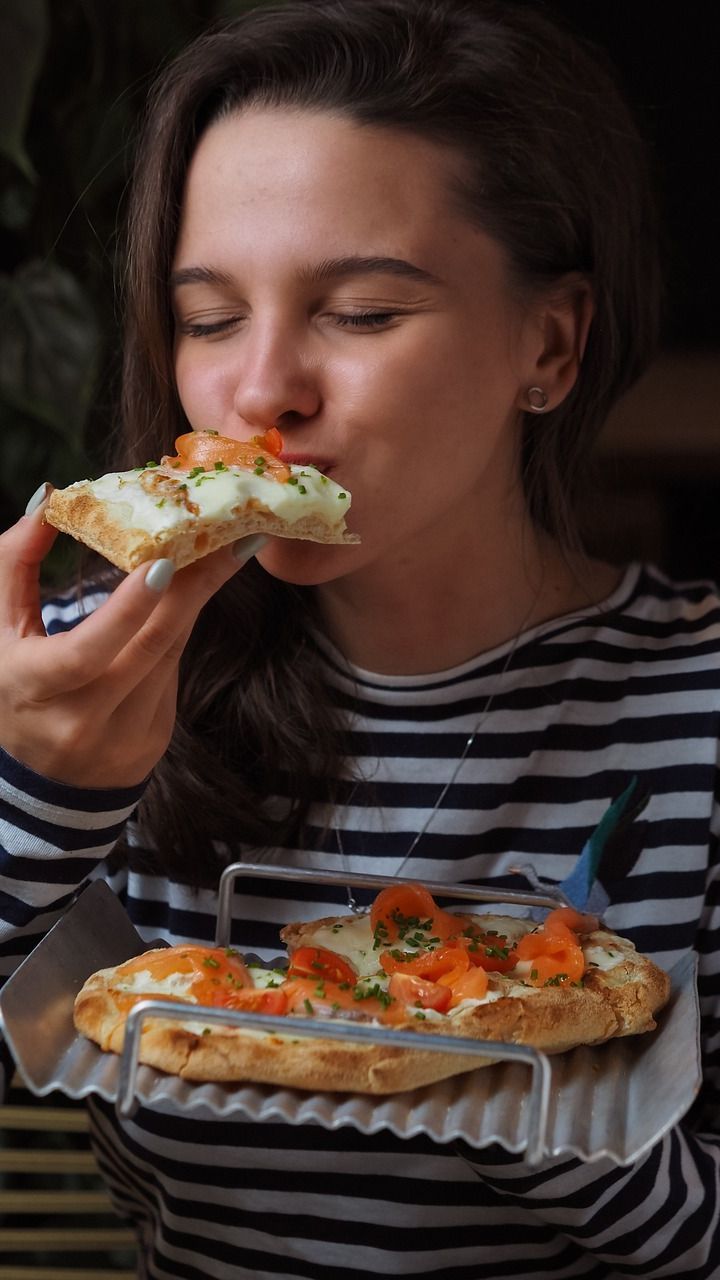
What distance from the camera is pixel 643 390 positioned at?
320cm

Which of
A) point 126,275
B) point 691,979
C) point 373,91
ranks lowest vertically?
point 691,979

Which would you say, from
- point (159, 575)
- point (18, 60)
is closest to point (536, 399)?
point (159, 575)

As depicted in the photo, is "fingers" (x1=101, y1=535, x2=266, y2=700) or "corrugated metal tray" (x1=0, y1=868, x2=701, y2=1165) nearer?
"corrugated metal tray" (x1=0, y1=868, x2=701, y2=1165)

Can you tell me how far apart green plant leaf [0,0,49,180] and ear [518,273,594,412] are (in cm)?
82

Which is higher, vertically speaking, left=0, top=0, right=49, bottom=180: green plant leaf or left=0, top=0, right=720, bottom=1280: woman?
left=0, top=0, right=49, bottom=180: green plant leaf

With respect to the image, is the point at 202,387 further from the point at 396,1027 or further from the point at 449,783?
the point at 396,1027

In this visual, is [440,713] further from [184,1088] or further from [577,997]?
[184,1088]

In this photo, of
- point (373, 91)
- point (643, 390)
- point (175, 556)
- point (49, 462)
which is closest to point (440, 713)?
point (175, 556)

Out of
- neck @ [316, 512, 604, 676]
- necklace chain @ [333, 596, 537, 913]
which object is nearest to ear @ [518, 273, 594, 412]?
neck @ [316, 512, 604, 676]

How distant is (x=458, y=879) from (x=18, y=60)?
132 cm

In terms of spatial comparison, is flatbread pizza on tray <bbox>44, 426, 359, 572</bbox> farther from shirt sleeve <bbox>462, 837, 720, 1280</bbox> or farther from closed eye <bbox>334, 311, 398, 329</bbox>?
shirt sleeve <bbox>462, 837, 720, 1280</bbox>

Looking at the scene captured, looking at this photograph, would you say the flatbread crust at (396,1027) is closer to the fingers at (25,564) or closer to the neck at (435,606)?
the fingers at (25,564)

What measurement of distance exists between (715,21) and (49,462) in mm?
1877

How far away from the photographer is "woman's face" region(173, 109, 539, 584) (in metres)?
1.32
